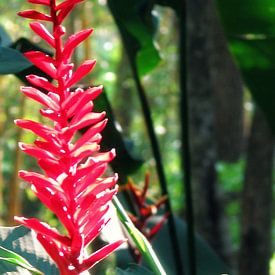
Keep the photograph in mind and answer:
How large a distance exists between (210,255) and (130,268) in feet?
3.06

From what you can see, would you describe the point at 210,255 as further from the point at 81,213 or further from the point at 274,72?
the point at 81,213

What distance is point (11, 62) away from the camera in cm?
120

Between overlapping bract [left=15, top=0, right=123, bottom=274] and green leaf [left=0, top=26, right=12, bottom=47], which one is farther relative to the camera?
green leaf [left=0, top=26, right=12, bottom=47]

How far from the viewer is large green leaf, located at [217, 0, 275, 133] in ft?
5.53

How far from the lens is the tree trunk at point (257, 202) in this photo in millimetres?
2852

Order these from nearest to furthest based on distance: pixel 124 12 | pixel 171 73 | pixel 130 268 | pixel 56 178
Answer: pixel 56 178, pixel 130 268, pixel 124 12, pixel 171 73

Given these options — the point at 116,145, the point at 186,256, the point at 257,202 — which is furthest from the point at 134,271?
the point at 257,202

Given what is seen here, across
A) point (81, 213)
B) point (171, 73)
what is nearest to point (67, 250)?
point (81, 213)

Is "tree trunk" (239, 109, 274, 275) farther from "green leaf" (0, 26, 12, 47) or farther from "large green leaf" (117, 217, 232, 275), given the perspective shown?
"green leaf" (0, 26, 12, 47)

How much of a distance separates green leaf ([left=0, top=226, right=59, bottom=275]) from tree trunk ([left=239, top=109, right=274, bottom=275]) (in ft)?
6.31

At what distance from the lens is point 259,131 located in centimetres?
289

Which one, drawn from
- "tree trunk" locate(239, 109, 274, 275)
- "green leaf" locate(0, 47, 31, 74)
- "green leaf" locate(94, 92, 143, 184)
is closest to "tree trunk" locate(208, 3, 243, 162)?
"tree trunk" locate(239, 109, 274, 275)

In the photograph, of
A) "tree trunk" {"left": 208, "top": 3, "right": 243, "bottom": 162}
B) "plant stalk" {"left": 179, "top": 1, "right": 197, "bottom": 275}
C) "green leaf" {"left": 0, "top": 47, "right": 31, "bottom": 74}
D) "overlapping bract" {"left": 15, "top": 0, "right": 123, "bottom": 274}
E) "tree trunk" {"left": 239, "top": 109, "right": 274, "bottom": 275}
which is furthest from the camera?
"tree trunk" {"left": 208, "top": 3, "right": 243, "bottom": 162}

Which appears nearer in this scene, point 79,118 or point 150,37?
point 79,118
